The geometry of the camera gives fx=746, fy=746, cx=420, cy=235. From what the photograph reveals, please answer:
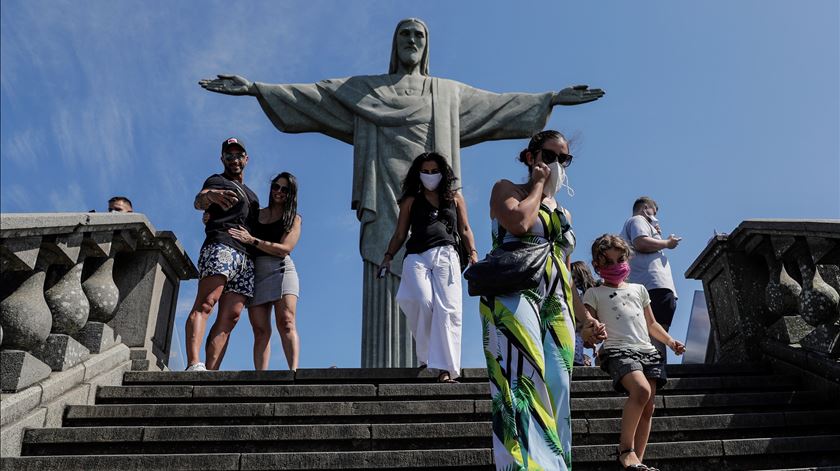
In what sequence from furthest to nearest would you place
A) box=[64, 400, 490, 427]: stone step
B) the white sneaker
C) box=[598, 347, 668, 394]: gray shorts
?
the white sneaker
box=[64, 400, 490, 427]: stone step
box=[598, 347, 668, 394]: gray shorts

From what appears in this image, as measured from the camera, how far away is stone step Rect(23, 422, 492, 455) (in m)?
4.07

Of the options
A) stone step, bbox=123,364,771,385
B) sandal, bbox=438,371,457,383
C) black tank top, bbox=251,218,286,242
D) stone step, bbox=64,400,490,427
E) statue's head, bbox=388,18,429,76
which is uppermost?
statue's head, bbox=388,18,429,76

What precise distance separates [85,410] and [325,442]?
146 centimetres

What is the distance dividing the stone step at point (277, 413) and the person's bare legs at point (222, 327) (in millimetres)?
1112

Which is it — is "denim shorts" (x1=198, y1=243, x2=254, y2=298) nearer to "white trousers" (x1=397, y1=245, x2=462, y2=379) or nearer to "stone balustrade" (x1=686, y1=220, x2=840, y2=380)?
"white trousers" (x1=397, y1=245, x2=462, y2=379)

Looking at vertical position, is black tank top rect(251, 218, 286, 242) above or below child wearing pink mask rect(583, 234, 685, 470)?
above

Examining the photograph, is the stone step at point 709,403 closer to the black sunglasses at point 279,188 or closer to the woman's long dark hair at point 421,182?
the woman's long dark hair at point 421,182

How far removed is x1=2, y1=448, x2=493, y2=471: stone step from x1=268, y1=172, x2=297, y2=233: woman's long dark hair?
231cm

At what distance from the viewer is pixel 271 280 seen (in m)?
5.80

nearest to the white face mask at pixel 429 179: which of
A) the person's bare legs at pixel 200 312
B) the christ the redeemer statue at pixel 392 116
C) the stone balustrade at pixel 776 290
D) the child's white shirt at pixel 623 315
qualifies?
the child's white shirt at pixel 623 315

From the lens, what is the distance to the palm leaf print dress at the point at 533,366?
8.23 ft

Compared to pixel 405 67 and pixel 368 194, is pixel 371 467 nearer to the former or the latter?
pixel 368 194

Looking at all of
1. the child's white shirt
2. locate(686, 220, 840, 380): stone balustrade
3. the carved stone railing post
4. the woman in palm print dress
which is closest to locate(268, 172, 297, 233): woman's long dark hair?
the carved stone railing post

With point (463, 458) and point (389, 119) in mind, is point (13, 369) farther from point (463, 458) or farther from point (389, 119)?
point (389, 119)
